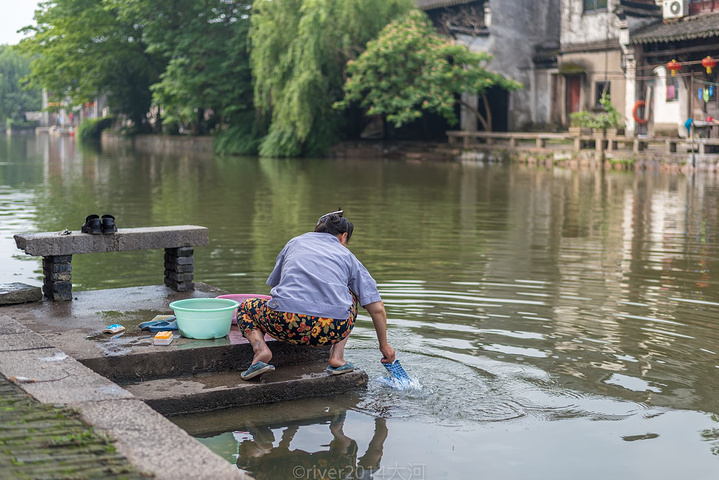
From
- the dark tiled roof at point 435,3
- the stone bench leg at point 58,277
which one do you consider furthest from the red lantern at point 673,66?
the stone bench leg at point 58,277

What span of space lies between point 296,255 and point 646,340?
341 cm

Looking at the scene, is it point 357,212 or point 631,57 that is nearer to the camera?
point 357,212

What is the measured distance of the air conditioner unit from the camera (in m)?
31.1

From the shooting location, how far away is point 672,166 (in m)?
28.3

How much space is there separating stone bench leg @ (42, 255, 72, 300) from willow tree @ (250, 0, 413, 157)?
2827 centimetres

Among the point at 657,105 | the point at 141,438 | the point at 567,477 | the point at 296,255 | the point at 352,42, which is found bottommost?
the point at 567,477

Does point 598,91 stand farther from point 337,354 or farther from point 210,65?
point 337,354

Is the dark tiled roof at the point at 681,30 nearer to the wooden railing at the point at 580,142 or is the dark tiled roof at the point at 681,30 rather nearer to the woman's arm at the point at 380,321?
the wooden railing at the point at 580,142

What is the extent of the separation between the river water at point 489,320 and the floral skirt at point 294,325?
1.44 ft

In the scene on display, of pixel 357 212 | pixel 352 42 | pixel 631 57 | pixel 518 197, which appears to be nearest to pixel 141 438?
pixel 357 212

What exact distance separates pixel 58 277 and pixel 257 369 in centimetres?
266

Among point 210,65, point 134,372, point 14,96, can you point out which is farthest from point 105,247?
point 14,96

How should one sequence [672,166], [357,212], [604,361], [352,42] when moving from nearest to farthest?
[604,361] → [357,212] → [672,166] → [352,42]

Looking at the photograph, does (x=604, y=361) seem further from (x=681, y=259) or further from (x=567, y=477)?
(x=681, y=259)
